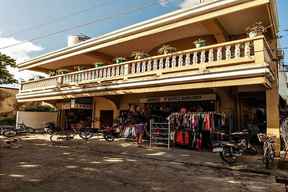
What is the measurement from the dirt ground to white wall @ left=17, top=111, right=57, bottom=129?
37.8 ft

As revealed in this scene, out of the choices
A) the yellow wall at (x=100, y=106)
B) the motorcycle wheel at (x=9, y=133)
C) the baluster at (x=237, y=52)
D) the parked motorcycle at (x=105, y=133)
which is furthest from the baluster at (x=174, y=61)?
the motorcycle wheel at (x=9, y=133)

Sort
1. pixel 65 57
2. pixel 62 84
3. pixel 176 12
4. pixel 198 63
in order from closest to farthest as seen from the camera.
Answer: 1. pixel 198 63
2. pixel 176 12
3. pixel 62 84
4. pixel 65 57

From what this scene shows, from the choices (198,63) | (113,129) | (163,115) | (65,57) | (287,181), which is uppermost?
(65,57)

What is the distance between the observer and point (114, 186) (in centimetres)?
481

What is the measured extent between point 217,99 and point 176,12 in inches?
164

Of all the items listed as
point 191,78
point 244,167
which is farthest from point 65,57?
point 244,167

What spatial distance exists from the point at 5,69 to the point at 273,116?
16.0m

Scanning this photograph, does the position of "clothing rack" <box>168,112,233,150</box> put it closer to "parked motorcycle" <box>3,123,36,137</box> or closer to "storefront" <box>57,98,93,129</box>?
"storefront" <box>57,98,93,129</box>

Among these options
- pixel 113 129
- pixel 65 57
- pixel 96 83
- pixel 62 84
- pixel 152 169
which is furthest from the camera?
pixel 65 57

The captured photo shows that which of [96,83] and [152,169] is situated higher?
[96,83]

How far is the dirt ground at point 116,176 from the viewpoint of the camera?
188 inches

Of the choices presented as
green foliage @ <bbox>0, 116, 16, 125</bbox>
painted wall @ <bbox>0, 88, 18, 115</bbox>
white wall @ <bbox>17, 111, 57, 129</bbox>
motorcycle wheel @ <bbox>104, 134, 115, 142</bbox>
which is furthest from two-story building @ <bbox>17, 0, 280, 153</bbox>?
painted wall @ <bbox>0, 88, 18, 115</bbox>

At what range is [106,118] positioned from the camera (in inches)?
592

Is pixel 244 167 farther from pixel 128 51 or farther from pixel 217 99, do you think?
pixel 128 51
